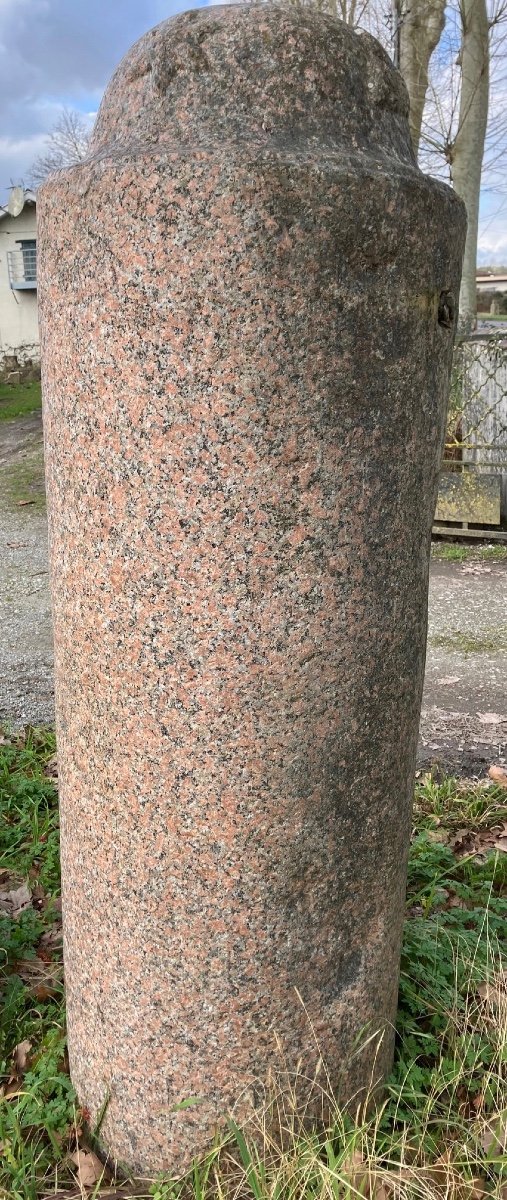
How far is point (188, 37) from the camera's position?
145 cm

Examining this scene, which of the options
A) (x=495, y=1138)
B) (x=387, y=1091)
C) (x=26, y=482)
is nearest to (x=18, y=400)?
(x=26, y=482)

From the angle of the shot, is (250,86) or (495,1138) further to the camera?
(495,1138)

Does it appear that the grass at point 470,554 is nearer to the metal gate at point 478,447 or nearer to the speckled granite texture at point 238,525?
the metal gate at point 478,447

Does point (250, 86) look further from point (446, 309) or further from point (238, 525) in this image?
point (238, 525)

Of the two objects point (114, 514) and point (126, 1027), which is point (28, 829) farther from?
point (114, 514)

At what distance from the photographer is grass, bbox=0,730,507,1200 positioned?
166 cm

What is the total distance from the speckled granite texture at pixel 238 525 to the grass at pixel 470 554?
554 cm

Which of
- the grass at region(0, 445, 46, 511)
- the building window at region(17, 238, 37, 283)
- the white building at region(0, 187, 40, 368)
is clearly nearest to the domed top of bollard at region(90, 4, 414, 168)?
the grass at region(0, 445, 46, 511)

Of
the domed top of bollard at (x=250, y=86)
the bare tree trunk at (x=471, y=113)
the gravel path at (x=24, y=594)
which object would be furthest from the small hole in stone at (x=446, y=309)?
the bare tree trunk at (x=471, y=113)

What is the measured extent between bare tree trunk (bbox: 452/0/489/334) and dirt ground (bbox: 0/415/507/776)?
704 cm

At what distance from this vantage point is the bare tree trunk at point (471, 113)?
12.0m

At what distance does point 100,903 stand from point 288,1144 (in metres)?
0.57

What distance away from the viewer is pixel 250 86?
4.64 feet

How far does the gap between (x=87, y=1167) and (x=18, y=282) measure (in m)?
22.1
